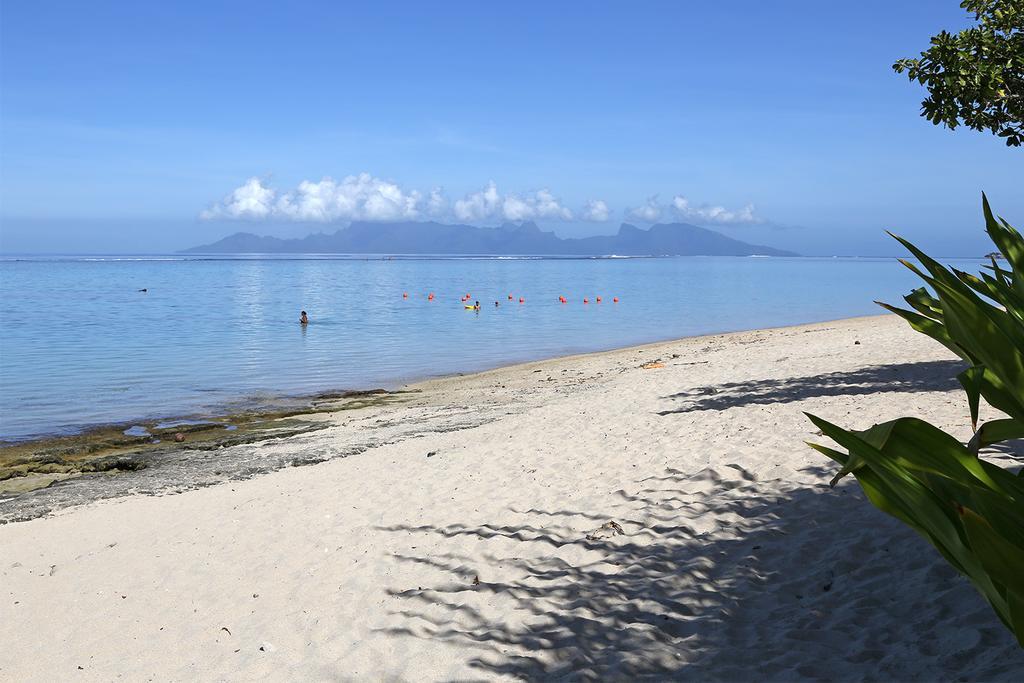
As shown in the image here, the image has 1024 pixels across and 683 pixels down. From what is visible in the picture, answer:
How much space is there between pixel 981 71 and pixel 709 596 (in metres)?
7.57

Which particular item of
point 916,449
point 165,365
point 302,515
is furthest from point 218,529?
point 165,365

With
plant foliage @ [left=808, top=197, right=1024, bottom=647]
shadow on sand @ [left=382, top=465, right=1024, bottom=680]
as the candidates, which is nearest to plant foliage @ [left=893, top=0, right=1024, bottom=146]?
shadow on sand @ [left=382, top=465, right=1024, bottom=680]

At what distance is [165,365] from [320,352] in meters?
4.66

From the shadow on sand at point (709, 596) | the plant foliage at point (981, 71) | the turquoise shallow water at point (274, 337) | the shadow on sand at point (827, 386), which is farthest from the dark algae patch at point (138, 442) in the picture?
the plant foliage at point (981, 71)

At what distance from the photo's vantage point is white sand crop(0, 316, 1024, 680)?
413 centimetres

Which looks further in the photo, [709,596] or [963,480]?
[709,596]

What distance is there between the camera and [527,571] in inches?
211

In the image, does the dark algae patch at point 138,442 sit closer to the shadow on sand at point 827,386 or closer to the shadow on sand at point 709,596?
the shadow on sand at point 827,386

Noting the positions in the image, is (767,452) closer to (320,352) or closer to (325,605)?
(325,605)

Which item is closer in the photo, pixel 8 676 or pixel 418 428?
pixel 8 676

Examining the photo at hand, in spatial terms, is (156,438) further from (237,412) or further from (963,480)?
(963,480)

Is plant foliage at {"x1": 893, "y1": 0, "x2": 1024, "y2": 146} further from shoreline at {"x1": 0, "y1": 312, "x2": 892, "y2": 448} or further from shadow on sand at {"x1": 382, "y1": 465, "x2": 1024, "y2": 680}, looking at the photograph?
shoreline at {"x1": 0, "y1": 312, "x2": 892, "y2": 448}

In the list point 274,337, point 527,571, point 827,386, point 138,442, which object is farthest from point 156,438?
point 274,337

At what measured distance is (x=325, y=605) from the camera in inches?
207
